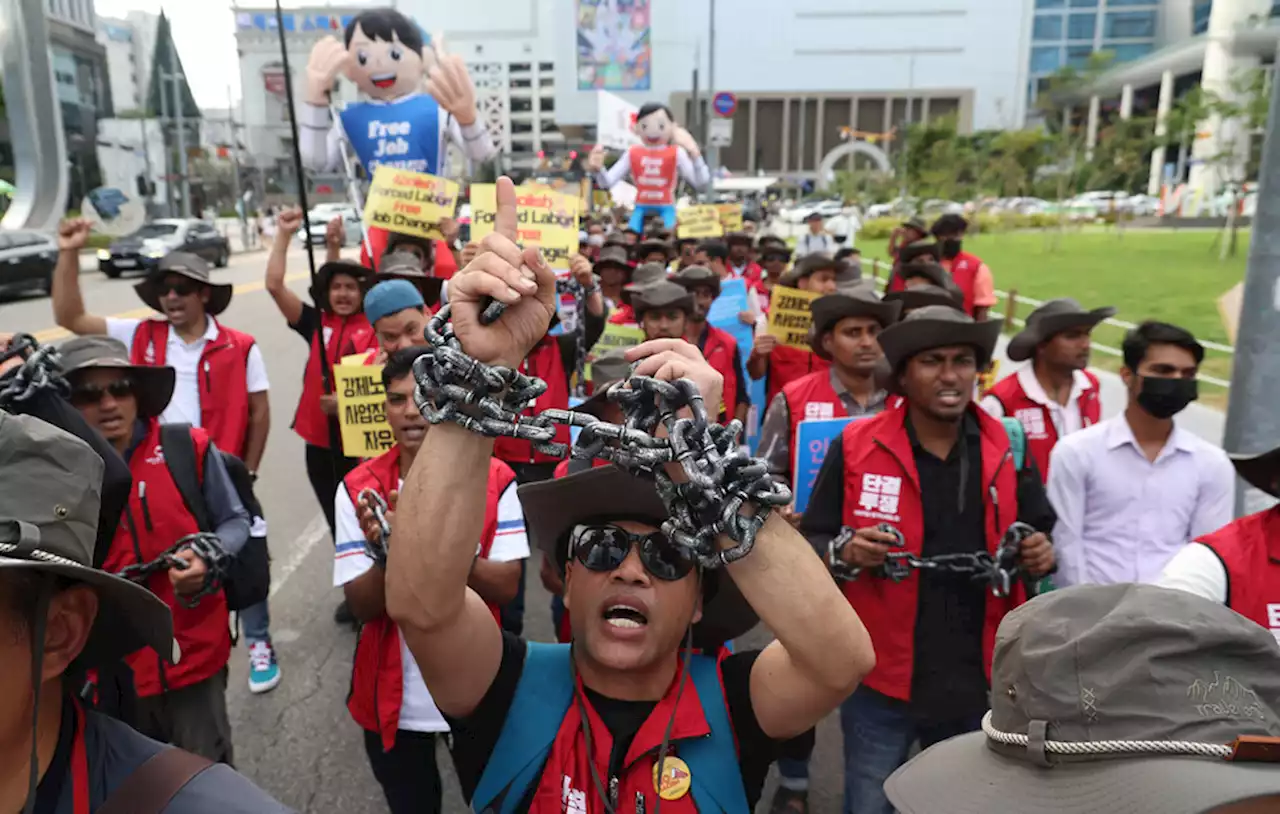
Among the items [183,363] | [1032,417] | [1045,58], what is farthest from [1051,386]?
[1045,58]

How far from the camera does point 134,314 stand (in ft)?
51.8

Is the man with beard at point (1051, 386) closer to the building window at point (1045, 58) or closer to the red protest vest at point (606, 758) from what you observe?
the red protest vest at point (606, 758)

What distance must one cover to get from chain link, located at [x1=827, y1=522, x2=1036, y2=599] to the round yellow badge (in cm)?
117

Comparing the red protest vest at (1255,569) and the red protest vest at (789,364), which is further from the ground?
the red protest vest at (1255,569)

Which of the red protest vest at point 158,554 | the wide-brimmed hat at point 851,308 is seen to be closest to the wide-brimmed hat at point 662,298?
the wide-brimmed hat at point 851,308

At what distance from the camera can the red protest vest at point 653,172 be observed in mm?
12117

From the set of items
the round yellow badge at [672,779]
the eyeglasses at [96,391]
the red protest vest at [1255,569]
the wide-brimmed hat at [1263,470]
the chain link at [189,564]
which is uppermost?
the eyeglasses at [96,391]

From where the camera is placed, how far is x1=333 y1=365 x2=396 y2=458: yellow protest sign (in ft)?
12.1

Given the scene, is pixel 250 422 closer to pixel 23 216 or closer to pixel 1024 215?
pixel 23 216

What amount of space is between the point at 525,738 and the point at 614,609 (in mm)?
328

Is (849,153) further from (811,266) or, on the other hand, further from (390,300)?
(390,300)

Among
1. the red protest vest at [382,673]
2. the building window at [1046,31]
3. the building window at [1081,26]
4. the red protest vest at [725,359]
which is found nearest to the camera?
the red protest vest at [382,673]

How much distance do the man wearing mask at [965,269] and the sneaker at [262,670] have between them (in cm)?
627

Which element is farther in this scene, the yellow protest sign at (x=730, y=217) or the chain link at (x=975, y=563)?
the yellow protest sign at (x=730, y=217)
